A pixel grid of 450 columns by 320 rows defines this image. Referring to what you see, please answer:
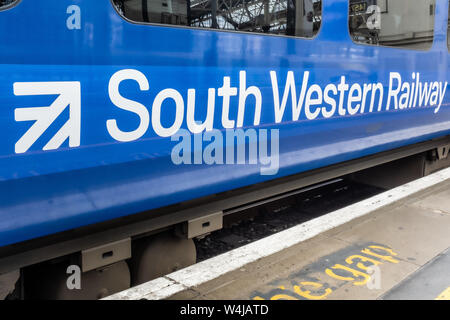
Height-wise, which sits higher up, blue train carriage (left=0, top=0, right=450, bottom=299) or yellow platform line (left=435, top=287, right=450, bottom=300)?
blue train carriage (left=0, top=0, right=450, bottom=299)

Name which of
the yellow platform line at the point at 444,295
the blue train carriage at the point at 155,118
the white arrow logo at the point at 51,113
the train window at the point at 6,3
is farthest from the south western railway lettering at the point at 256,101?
the yellow platform line at the point at 444,295

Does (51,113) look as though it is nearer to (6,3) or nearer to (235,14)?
(6,3)

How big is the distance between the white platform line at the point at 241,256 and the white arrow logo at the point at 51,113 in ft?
2.91

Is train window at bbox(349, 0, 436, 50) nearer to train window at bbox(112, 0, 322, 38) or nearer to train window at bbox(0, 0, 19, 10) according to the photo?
train window at bbox(112, 0, 322, 38)

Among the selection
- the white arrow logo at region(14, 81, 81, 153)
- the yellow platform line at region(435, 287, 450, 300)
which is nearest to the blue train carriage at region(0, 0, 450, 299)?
the white arrow logo at region(14, 81, 81, 153)

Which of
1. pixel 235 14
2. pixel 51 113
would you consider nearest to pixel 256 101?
pixel 235 14

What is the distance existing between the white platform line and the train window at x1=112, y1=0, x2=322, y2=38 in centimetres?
143

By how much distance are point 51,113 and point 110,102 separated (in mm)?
322

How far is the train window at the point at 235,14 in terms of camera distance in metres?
2.33

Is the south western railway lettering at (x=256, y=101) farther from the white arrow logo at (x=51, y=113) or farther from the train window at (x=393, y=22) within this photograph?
the train window at (x=393, y=22)

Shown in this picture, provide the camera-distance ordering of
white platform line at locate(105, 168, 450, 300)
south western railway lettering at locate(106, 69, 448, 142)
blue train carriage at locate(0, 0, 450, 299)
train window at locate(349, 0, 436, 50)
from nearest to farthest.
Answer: blue train carriage at locate(0, 0, 450, 299) < south western railway lettering at locate(106, 69, 448, 142) < white platform line at locate(105, 168, 450, 300) < train window at locate(349, 0, 436, 50)

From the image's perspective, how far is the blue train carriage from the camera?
1.96 m

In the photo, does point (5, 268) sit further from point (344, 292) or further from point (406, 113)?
point (406, 113)

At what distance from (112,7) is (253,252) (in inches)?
67.6
